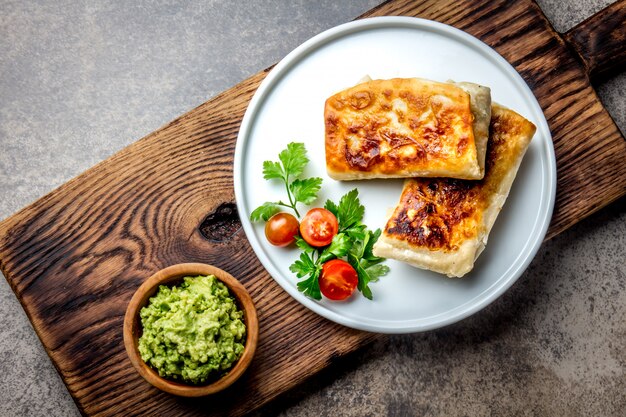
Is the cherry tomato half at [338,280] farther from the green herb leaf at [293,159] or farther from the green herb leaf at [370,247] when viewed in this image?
the green herb leaf at [293,159]

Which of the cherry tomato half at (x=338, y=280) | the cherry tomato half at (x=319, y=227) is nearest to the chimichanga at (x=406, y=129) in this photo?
the cherry tomato half at (x=319, y=227)

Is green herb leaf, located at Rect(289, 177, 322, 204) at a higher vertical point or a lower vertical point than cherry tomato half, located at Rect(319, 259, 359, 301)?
higher

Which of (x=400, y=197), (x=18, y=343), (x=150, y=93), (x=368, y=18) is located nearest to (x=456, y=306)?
(x=400, y=197)

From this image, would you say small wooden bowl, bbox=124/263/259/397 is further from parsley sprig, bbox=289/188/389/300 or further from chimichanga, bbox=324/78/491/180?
chimichanga, bbox=324/78/491/180

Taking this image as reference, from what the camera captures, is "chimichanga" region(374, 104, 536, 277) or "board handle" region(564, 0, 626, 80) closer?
"chimichanga" region(374, 104, 536, 277)

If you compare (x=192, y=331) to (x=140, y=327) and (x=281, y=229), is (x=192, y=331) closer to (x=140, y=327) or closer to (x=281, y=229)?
(x=140, y=327)

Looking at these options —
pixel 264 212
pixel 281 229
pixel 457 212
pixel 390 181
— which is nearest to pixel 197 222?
pixel 264 212

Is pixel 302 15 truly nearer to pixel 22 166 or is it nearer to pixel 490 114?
pixel 490 114

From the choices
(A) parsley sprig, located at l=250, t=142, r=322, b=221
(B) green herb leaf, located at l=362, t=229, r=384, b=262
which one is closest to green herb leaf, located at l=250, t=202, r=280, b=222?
(A) parsley sprig, located at l=250, t=142, r=322, b=221
